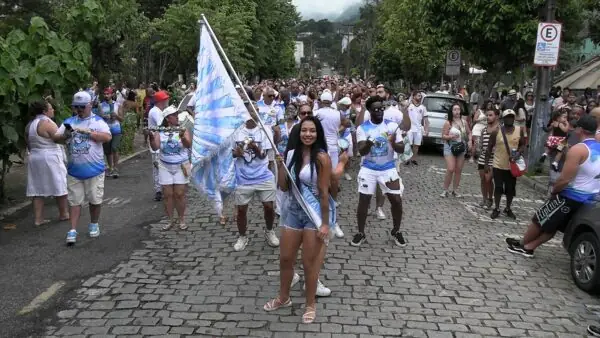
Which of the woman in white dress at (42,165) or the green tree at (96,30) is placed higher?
the green tree at (96,30)

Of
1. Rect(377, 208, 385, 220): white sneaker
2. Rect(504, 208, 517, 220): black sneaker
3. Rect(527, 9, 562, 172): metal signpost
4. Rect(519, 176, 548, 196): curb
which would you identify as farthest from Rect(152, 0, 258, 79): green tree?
Rect(504, 208, 517, 220): black sneaker

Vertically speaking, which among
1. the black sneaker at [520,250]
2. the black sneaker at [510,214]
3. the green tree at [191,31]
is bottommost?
the black sneaker at [510,214]

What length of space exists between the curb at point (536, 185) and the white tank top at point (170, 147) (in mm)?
7275

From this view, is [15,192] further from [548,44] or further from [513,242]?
[548,44]

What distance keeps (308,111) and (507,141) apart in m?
3.64

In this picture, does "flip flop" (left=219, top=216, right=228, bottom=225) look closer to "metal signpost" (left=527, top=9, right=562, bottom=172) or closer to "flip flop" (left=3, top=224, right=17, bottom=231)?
"flip flop" (left=3, top=224, right=17, bottom=231)

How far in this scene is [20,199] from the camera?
29.8 feet

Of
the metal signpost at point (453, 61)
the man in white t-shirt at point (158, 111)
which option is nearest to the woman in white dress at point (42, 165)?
the man in white t-shirt at point (158, 111)

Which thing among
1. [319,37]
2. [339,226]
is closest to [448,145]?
[339,226]

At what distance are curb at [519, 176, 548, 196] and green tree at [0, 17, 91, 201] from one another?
8724 mm

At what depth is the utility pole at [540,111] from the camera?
39.3 ft

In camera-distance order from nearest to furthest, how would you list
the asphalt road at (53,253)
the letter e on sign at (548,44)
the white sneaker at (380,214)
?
1. the asphalt road at (53,253)
2. the white sneaker at (380,214)
3. the letter e on sign at (548,44)

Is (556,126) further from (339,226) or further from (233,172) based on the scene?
(233,172)

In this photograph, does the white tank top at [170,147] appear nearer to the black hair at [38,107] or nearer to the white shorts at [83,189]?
the white shorts at [83,189]
